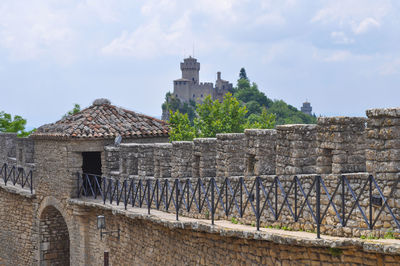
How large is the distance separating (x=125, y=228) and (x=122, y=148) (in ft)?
6.52

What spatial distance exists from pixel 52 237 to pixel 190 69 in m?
117

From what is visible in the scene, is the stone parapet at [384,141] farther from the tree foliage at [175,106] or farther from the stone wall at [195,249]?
the tree foliage at [175,106]

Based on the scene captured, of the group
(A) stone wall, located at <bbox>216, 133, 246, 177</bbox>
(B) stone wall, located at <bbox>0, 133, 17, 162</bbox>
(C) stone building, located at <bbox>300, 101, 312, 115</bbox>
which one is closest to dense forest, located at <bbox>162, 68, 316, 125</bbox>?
(C) stone building, located at <bbox>300, 101, 312, 115</bbox>

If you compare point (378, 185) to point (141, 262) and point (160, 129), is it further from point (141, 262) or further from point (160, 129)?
point (160, 129)

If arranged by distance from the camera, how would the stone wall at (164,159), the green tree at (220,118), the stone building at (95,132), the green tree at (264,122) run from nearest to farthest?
1. the stone wall at (164,159)
2. the stone building at (95,132)
3. the green tree at (220,118)
4. the green tree at (264,122)

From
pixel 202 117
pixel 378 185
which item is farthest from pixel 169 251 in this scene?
pixel 202 117

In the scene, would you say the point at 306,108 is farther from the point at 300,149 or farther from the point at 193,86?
the point at 300,149

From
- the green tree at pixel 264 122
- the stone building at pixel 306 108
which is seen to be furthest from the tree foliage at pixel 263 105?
the green tree at pixel 264 122

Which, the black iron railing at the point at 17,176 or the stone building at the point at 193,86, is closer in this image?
the black iron railing at the point at 17,176

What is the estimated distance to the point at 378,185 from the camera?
7996 mm

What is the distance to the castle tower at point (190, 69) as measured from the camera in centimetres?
13538

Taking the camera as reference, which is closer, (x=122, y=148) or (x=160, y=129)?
(x=122, y=148)

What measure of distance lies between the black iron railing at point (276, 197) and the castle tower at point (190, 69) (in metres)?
121

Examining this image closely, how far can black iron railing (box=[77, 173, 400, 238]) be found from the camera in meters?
8.09
